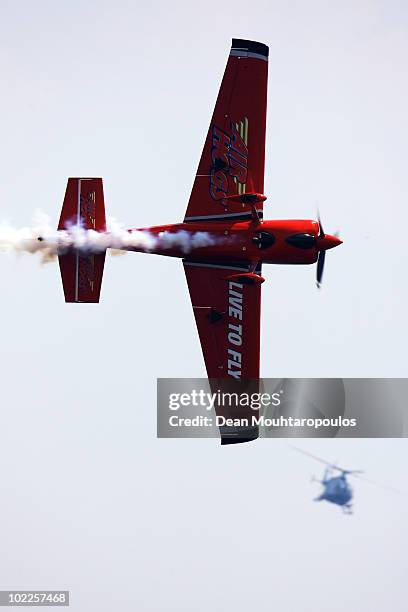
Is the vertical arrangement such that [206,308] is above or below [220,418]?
above

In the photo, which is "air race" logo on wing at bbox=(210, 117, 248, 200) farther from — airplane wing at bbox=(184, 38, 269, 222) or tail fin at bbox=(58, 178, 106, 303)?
tail fin at bbox=(58, 178, 106, 303)

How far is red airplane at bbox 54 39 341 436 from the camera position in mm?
29438

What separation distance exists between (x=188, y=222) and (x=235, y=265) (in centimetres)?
170

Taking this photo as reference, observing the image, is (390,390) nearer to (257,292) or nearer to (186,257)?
(257,292)

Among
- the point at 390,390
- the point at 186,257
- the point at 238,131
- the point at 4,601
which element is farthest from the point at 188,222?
the point at 4,601

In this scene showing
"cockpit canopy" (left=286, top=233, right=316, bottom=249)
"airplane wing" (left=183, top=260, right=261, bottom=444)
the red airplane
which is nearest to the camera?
the red airplane

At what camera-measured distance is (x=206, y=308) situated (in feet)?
101

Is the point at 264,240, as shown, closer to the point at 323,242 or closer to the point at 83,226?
the point at 323,242

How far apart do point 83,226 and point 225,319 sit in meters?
4.65

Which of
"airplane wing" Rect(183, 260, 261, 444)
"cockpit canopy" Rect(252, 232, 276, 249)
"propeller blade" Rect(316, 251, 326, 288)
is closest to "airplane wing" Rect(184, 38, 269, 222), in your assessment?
"cockpit canopy" Rect(252, 232, 276, 249)

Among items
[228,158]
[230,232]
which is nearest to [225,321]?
[230,232]

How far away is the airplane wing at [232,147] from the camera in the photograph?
30.2 metres

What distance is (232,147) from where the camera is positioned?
3036cm

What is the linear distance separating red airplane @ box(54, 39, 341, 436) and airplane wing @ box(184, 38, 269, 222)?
0.03 meters
